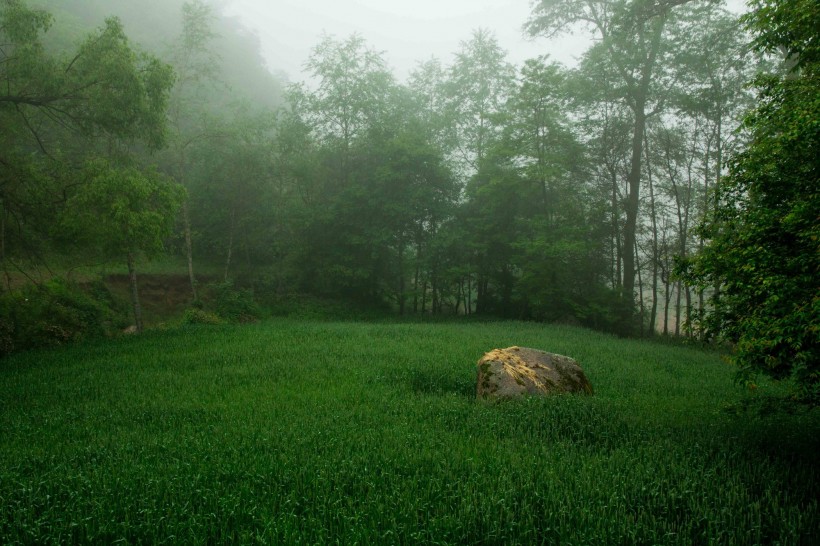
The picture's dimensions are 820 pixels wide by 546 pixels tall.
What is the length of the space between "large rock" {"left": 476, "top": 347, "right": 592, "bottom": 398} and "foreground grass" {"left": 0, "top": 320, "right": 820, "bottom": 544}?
1.62 ft

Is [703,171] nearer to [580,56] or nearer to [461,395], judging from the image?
[580,56]

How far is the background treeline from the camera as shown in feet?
41.1

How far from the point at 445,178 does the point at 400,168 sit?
2.85m

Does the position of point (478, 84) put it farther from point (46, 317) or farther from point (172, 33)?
Result: point (172, 33)

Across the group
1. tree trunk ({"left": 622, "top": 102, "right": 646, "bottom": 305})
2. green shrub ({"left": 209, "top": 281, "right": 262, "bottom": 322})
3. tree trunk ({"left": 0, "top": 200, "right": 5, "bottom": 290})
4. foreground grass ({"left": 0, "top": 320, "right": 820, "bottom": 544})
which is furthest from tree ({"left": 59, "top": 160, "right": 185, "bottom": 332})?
tree trunk ({"left": 622, "top": 102, "right": 646, "bottom": 305})

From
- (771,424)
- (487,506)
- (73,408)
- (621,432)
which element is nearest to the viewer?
(487,506)

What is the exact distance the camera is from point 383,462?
466 centimetres

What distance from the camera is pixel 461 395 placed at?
27.0 ft

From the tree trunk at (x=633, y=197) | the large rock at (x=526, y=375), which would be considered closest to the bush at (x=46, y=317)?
the large rock at (x=526, y=375)

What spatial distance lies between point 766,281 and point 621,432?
2.85 meters


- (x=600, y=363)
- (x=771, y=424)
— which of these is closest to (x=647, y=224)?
(x=600, y=363)

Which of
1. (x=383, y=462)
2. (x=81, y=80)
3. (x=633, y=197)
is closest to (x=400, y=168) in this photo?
(x=633, y=197)

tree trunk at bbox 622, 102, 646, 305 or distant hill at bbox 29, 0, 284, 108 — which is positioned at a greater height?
distant hill at bbox 29, 0, 284, 108

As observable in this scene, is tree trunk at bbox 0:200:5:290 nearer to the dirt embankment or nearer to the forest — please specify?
the forest
